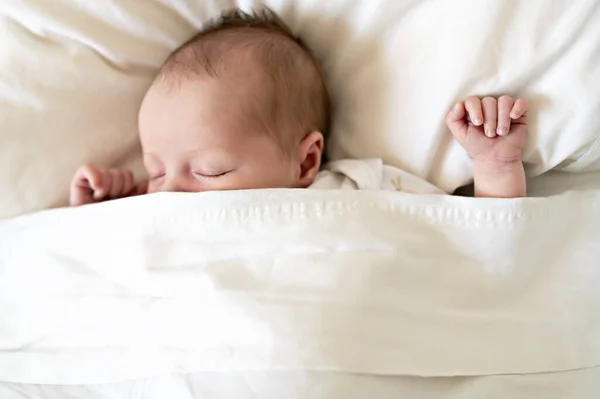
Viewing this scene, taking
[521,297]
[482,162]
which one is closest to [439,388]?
[521,297]

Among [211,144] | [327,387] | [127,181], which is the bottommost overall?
[327,387]

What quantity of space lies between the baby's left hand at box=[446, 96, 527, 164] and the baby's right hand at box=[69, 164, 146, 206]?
547mm

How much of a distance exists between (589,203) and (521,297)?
0.62ft

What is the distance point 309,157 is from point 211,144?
0.18 m

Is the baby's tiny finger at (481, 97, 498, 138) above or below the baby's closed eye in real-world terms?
above

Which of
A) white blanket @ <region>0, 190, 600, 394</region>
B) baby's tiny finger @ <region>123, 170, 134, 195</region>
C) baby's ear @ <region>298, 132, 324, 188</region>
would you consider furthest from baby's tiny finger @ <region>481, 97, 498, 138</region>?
baby's tiny finger @ <region>123, 170, 134, 195</region>

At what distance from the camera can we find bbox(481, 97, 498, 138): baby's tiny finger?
3.06 ft

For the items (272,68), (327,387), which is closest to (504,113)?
(272,68)

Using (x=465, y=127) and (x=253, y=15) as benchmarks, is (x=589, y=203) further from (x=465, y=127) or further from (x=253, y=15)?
(x=253, y=15)

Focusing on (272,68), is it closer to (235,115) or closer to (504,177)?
(235,115)

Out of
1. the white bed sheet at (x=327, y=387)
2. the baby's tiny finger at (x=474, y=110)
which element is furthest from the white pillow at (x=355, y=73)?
the white bed sheet at (x=327, y=387)

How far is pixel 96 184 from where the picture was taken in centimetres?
103

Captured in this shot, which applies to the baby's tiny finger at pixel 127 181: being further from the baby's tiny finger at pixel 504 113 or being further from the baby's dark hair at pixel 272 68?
the baby's tiny finger at pixel 504 113

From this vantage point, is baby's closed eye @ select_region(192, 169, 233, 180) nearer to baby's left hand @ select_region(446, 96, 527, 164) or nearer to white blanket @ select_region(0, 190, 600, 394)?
white blanket @ select_region(0, 190, 600, 394)
